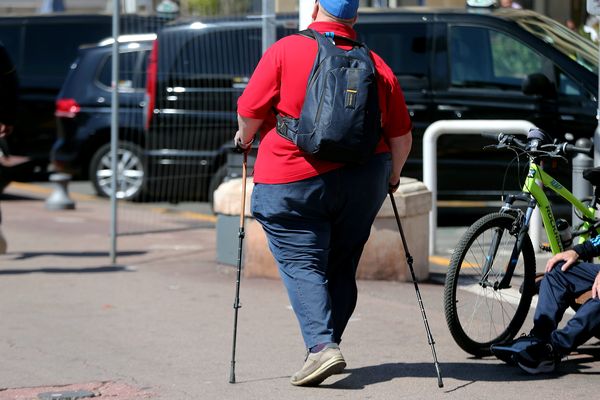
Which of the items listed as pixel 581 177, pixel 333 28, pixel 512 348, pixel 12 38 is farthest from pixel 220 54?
pixel 12 38

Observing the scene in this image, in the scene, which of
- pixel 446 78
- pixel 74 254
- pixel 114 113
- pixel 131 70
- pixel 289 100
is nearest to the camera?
pixel 289 100

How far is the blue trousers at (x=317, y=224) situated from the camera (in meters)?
5.85

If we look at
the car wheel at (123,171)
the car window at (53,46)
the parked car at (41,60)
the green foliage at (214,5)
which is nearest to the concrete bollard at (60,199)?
the car wheel at (123,171)

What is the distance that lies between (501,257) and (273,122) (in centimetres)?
142

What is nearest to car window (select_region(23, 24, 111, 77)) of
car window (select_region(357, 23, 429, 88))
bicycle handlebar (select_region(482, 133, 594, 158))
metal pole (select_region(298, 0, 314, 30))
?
car window (select_region(357, 23, 429, 88))

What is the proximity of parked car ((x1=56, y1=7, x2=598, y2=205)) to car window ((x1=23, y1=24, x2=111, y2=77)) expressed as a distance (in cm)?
522

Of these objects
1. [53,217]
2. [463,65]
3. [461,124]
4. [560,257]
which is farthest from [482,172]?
[560,257]

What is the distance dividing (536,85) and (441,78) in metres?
0.99

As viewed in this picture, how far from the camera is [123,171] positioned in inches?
561

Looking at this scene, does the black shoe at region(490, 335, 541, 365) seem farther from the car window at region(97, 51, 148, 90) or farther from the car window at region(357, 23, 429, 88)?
the car window at region(97, 51, 148, 90)

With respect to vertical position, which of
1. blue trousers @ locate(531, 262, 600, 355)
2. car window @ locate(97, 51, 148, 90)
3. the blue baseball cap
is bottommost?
blue trousers @ locate(531, 262, 600, 355)

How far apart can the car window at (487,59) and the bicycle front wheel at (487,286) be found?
5.13m

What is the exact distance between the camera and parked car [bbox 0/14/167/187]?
17.1 metres

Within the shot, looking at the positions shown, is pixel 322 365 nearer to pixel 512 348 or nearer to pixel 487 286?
pixel 512 348
